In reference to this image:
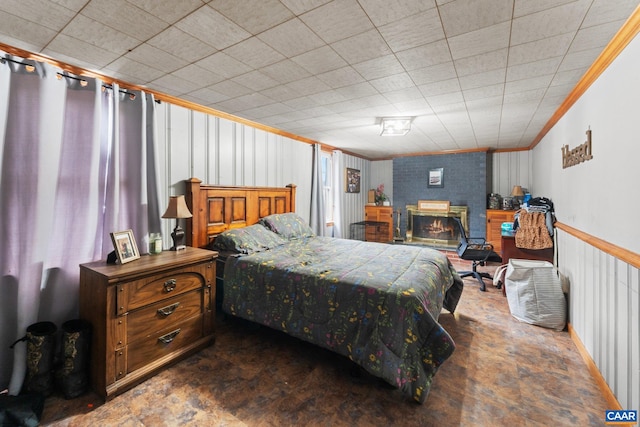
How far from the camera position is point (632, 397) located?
1417 millimetres

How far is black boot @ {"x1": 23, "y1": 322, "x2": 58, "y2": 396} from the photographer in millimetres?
1735

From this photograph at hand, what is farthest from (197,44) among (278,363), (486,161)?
(486,161)

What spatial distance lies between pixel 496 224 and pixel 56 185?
253 inches

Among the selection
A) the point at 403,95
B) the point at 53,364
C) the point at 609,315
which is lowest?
the point at 53,364

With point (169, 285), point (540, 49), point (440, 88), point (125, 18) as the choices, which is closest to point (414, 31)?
point (540, 49)

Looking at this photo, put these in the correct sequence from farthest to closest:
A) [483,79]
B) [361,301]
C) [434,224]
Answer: [434,224] < [483,79] < [361,301]

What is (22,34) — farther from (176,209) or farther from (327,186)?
(327,186)

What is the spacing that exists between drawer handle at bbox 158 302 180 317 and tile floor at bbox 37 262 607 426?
0.42 m

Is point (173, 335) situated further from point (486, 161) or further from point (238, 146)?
point (486, 161)

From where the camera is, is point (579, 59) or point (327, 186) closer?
point (579, 59)

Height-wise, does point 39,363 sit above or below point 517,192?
below

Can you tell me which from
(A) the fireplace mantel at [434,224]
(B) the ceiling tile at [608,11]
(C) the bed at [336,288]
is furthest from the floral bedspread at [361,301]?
(A) the fireplace mantel at [434,224]

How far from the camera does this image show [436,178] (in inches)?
243

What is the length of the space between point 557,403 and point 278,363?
5.92ft
